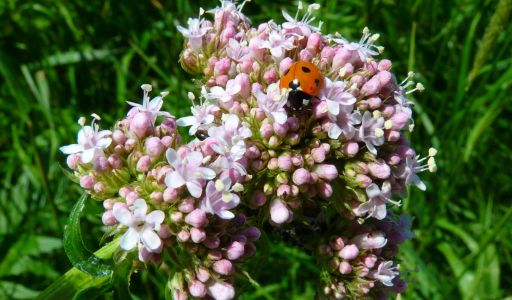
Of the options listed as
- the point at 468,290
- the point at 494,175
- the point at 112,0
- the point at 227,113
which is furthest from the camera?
the point at 112,0

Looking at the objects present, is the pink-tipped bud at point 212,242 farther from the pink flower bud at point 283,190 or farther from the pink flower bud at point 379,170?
the pink flower bud at point 379,170

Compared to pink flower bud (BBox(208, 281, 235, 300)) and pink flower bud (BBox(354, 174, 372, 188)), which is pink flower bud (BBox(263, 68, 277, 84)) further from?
pink flower bud (BBox(208, 281, 235, 300))

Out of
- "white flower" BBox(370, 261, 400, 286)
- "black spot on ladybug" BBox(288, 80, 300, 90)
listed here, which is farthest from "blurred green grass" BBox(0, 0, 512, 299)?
"black spot on ladybug" BBox(288, 80, 300, 90)

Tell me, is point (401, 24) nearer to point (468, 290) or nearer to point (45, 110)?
point (468, 290)

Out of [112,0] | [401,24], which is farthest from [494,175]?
[112,0]

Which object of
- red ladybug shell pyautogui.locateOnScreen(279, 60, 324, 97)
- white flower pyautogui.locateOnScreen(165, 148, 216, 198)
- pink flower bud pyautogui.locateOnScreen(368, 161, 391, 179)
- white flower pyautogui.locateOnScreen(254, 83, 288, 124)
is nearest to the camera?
white flower pyautogui.locateOnScreen(165, 148, 216, 198)

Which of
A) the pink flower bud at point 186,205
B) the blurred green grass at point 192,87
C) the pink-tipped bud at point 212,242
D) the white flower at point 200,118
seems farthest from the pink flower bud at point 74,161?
the blurred green grass at point 192,87
